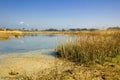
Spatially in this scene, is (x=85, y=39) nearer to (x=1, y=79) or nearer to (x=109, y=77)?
(x=109, y=77)

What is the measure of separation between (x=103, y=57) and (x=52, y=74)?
3628 millimetres

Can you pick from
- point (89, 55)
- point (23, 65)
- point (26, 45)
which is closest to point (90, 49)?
point (89, 55)

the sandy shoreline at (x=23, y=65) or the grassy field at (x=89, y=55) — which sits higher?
the grassy field at (x=89, y=55)

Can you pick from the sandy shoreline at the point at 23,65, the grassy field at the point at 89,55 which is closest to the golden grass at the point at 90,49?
the grassy field at the point at 89,55

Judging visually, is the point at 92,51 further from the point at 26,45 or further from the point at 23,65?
the point at 26,45

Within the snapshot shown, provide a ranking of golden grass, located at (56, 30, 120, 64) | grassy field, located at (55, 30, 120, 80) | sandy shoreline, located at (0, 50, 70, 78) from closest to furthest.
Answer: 1. sandy shoreline, located at (0, 50, 70, 78)
2. grassy field, located at (55, 30, 120, 80)
3. golden grass, located at (56, 30, 120, 64)

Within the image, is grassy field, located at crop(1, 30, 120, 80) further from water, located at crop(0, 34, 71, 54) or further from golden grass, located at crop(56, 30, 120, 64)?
water, located at crop(0, 34, 71, 54)

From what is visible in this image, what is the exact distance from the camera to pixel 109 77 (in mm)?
6121

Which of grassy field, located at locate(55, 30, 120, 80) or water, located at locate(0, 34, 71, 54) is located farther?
water, located at locate(0, 34, 71, 54)

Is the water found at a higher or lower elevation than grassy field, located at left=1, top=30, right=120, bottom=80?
lower

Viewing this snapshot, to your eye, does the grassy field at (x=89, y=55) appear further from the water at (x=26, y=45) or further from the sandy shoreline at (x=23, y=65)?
the water at (x=26, y=45)

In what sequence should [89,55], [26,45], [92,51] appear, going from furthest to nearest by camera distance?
[26,45] < [92,51] < [89,55]

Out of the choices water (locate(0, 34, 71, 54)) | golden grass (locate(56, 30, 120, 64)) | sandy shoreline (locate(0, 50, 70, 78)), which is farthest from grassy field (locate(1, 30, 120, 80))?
water (locate(0, 34, 71, 54))

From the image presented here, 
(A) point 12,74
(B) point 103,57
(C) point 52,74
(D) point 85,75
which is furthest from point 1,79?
(B) point 103,57
